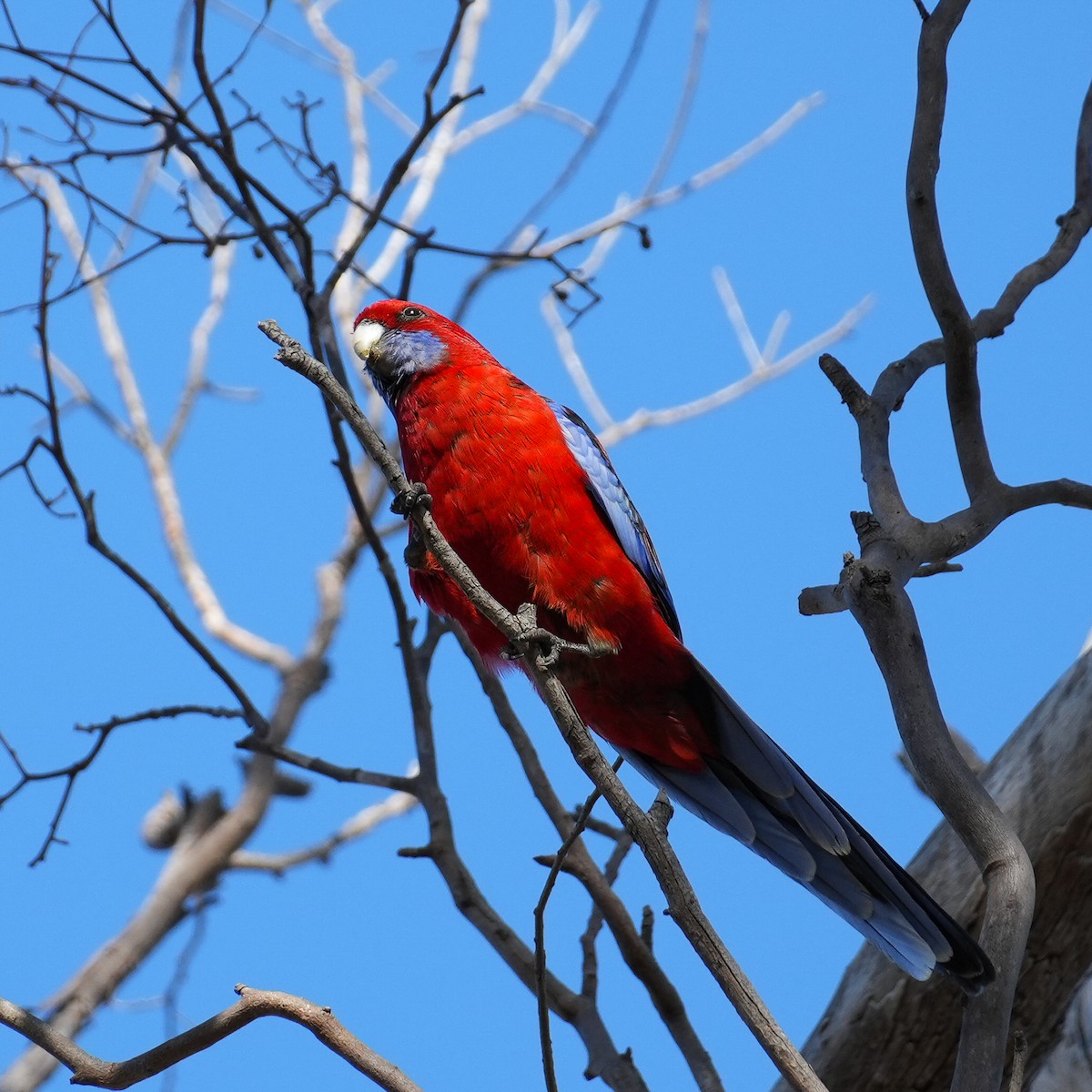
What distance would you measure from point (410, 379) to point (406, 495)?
1.10 metres

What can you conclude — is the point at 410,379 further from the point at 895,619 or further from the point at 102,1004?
the point at 102,1004

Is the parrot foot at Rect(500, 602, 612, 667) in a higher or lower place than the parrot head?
lower

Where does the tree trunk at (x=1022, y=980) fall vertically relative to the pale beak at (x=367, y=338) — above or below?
below

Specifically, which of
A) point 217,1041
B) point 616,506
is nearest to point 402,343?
point 616,506

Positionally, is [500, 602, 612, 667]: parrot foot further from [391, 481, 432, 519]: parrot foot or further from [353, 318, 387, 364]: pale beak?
[353, 318, 387, 364]: pale beak

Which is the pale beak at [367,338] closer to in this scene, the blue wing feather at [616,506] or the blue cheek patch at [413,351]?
the blue cheek patch at [413,351]

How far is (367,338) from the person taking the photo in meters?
3.46

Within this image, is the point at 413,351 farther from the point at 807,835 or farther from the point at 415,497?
the point at 807,835

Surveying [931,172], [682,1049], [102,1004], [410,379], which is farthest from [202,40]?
[102,1004]

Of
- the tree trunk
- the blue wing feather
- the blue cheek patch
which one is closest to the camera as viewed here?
the tree trunk

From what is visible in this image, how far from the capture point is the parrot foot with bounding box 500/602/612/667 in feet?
7.77

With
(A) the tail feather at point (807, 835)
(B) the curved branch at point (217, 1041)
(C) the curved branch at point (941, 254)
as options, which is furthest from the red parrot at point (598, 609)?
(B) the curved branch at point (217, 1041)

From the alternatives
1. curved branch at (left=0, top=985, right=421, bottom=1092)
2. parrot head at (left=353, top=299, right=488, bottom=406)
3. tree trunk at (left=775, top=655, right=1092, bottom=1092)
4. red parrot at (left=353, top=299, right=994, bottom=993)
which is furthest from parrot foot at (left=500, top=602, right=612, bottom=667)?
tree trunk at (left=775, top=655, right=1092, bottom=1092)

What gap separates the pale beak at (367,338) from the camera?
11.3ft
